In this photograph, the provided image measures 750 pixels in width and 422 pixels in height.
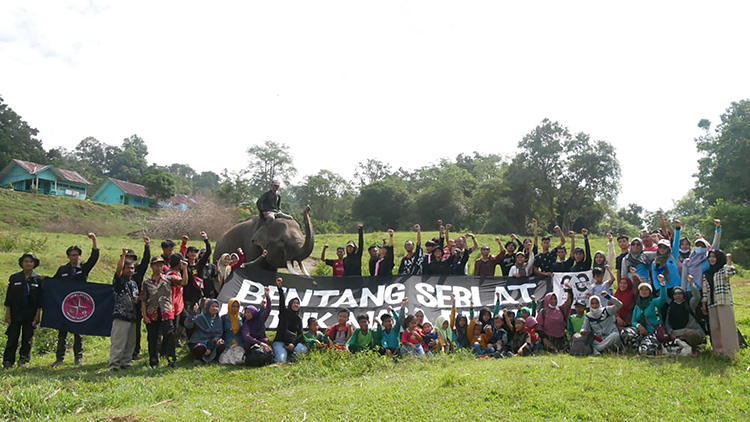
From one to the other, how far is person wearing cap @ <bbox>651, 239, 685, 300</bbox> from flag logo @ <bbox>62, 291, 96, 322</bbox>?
368 inches

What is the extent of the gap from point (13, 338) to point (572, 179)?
37690 millimetres

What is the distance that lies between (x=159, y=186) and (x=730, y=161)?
4815 cm

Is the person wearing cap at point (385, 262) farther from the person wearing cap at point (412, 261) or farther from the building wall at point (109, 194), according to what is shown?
the building wall at point (109, 194)

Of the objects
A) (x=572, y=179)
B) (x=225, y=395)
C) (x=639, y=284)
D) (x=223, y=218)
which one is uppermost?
(x=572, y=179)

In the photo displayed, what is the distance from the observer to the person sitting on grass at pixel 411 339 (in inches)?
347

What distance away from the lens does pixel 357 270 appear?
11211 millimetres

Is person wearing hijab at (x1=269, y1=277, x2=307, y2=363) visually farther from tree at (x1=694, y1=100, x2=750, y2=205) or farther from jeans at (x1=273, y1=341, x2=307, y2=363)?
tree at (x1=694, y1=100, x2=750, y2=205)

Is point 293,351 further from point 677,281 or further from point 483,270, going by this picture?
point 677,281

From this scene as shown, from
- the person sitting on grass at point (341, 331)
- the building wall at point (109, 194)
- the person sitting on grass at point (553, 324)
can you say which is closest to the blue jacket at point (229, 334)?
the person sitting on grass at point (341, 331)

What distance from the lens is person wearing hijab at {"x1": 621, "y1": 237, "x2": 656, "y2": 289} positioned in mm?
9211

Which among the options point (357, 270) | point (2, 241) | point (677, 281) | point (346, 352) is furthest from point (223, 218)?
point (677, 281)

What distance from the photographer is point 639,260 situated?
930 cm

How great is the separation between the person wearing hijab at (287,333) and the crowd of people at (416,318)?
0.02 m

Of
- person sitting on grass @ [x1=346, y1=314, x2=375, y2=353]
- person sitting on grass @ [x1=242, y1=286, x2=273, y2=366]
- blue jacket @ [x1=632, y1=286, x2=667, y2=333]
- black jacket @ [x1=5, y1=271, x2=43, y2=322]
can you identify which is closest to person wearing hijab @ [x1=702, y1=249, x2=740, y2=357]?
blue jacket @ [x1=632, y1=286, x2=667, y2=333]
